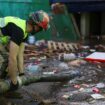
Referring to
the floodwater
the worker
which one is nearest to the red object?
the floodwater

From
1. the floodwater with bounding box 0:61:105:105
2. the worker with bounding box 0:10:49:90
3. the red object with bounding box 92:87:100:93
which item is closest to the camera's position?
the worker with bounding box 0:10:49:90

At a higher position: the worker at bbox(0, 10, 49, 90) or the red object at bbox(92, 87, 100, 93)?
the worker at bbox(0, 10, 49, 90)

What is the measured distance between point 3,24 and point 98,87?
2049 mm

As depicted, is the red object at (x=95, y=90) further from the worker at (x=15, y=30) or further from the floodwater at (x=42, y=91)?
the worker at (x=15, y=30)

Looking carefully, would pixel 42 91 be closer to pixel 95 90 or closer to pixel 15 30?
pixel 95 90

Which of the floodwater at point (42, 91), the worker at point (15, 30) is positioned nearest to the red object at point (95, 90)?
the floodwater at point (42, 91)

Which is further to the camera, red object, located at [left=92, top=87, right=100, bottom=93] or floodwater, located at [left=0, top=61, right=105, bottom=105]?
red object, located at [left=92, top=87, right=100, bottom=93]

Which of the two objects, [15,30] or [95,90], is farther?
[95,90]

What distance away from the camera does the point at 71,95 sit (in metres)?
6.16

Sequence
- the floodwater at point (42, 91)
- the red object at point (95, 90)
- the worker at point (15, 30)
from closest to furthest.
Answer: the worker at point (15, 30)
the floodwater at point (42, 91)
the red object at point (95, 90)

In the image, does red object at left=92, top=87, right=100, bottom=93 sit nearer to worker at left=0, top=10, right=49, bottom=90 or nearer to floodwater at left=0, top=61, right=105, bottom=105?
floodwater at left=0, top=61, right=105, bottom=105

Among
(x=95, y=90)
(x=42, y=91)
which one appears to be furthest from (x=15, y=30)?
(x=95, y=90)

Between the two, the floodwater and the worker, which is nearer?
the worker

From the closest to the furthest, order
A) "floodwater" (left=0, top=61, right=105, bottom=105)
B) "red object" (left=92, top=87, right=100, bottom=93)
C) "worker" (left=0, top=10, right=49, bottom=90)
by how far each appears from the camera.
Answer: "worker" (left=0, top=10, right=49, bottom=90), "floodwater" (left=0, top=61, right=105, bottom=105), "red object" (left=92, top=87, right=100, bottom=93)
